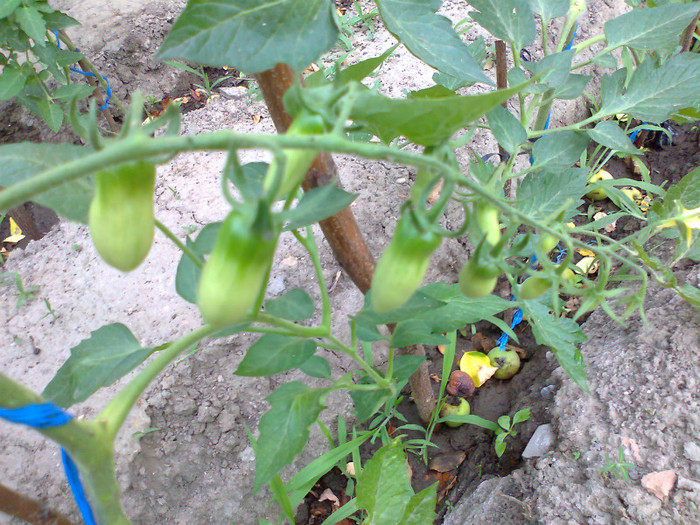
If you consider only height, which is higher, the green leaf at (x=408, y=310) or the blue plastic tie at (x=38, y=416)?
the blue plastic tie at (x=38, y=416)

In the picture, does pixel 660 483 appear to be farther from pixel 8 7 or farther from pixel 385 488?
pixel 8 7

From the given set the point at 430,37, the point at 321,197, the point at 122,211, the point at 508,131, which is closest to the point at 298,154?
the point at 321,197

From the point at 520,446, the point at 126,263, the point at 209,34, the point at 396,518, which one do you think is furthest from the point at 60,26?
the point at 520,446

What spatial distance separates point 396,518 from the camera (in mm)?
890

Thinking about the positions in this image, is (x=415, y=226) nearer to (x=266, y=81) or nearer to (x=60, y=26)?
(x=266, y=81)

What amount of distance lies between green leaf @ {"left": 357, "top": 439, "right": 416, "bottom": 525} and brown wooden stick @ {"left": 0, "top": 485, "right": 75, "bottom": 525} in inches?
20.4

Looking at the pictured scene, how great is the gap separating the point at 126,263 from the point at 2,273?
1542mm

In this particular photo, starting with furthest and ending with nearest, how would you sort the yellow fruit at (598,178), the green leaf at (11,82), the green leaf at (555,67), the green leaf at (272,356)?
the yellow fruit at (598,178) → the green leaf at (11,82) → the green leaf at (555,67) → the green leaf at (272,356)

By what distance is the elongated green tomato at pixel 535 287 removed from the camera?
0.58 m

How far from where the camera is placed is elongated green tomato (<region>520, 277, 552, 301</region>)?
1.90 ft

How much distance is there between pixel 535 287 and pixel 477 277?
14cm

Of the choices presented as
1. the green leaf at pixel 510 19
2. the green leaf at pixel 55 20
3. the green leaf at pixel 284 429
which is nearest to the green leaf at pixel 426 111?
the green leaf at pixel 284 429

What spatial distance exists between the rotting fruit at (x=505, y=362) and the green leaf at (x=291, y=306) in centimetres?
92

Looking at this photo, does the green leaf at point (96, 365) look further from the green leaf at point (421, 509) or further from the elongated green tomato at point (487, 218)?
the green leaf at point (421, 509)
